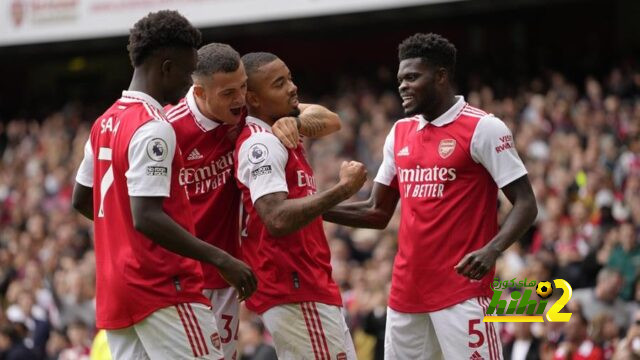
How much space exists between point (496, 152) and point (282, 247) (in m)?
1.24

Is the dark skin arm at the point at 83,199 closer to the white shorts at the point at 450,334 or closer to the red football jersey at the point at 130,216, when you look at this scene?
the red football jersey at the point at 130,216

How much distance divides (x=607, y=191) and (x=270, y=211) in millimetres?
7762

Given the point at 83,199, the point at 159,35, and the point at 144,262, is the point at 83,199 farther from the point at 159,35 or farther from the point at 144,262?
the point at 159,35

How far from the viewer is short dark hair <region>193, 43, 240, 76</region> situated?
234 inches

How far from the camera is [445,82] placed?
6547 millimetres

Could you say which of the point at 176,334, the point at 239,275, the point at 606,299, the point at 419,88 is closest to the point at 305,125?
the point at 419,88

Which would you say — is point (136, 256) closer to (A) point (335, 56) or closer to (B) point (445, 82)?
(B) point (445, 82)

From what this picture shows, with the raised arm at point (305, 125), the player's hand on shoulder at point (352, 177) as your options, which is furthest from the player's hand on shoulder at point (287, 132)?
the player's hand on shoulder at point (352, 177)

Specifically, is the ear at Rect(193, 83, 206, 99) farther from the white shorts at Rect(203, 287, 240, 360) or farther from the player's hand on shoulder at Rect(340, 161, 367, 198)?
the white shorts at Rect(203, 287, 240, 360)

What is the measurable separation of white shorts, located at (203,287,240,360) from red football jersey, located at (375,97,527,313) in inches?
35.4

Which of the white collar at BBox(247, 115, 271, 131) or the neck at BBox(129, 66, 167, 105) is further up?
the neck at BBox(129, 66, 167, 105)

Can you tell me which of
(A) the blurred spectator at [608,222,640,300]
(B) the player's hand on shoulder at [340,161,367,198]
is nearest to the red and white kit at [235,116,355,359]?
(B) the player's hand on shoulder at [340,161,367,198]

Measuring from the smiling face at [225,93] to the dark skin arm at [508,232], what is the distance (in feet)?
4.59

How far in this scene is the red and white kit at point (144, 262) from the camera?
17.8 ft
